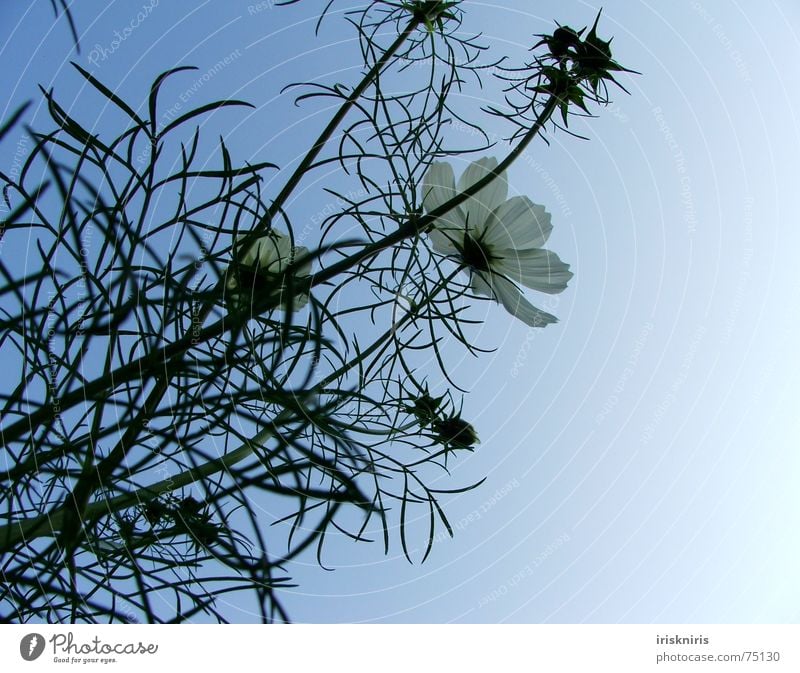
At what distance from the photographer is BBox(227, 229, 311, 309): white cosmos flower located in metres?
0.33

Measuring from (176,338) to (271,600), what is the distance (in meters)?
0.15

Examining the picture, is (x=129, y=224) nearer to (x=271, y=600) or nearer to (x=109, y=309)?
(x=109, y=309)

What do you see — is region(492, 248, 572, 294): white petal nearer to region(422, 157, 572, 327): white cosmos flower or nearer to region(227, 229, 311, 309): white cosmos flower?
region(422, 157, 572, 327): white cosmos flower

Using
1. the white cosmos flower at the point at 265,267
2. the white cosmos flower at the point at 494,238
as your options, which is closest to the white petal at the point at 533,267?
the white cosmos flower at the point at 494,238

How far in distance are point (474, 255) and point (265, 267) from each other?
11 cm

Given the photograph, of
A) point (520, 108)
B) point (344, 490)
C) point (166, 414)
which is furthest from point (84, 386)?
point (520, 108)

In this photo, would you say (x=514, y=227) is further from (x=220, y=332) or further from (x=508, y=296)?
(x=220, y=332)

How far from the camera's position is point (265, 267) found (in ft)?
1.14

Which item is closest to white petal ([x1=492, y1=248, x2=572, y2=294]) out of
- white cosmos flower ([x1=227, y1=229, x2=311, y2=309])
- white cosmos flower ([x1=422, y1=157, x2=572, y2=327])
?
white cosmos flower ([x1=422, y1=157, x2=572, y2=327])

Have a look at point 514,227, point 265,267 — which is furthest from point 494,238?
point 265,267

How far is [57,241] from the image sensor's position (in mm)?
341
